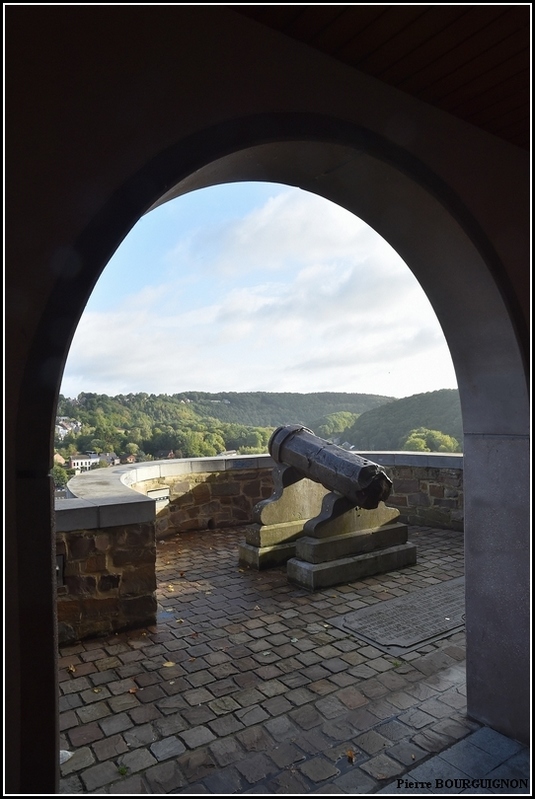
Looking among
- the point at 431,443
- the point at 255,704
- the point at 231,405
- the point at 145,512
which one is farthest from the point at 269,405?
the point at 255,704

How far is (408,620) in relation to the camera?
4.26 metres

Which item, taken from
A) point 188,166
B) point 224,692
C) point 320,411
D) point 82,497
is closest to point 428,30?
point 188,166

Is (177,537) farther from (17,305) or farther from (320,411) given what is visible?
(320,411)

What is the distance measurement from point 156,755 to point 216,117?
2923mm

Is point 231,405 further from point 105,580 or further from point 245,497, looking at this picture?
point 105,580

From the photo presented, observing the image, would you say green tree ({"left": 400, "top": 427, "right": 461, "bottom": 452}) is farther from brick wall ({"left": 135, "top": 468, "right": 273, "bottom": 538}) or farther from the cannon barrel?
the cannon barrel

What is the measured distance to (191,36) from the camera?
1.68 meters

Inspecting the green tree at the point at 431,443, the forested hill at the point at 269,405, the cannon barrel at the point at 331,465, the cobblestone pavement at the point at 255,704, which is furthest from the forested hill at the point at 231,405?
the cobblestone pavement at the point at 255,704

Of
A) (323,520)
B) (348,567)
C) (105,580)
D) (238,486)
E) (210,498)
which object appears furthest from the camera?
(238,486)

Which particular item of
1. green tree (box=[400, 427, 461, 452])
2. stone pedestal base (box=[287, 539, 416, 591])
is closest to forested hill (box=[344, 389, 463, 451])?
green tree (box=[400, 427, 461, 452])

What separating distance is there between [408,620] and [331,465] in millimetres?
1854

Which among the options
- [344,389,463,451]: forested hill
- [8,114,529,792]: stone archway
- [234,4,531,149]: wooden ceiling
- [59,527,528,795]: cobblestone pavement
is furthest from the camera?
[344,389,463,451]: forested hill

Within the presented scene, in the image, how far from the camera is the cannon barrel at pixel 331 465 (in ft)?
17.7

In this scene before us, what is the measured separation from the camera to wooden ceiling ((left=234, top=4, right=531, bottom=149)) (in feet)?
5.50
